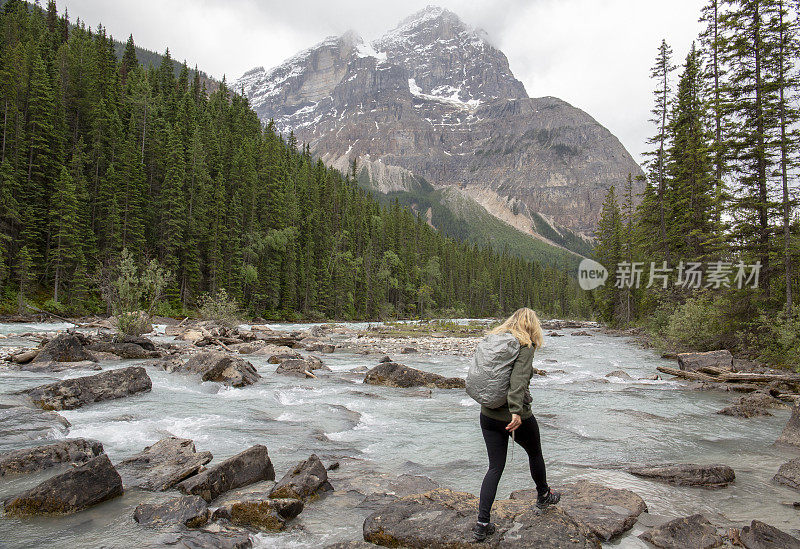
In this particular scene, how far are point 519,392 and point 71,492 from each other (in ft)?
18.7

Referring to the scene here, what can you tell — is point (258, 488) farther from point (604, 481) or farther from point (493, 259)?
point (493, 259)

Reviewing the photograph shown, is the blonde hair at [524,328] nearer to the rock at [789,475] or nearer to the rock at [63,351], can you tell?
the rock at [789,475]

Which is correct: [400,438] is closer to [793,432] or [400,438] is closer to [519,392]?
[519,392]

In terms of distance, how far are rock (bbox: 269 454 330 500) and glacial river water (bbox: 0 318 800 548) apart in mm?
228

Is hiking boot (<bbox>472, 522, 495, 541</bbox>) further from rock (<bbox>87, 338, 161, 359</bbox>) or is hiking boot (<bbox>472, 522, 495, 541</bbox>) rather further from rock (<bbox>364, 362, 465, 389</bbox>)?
rock (<bbox>87, 338, 161, 359</bbox>)

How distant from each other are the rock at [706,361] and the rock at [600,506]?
614 inches

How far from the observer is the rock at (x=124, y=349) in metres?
18.4

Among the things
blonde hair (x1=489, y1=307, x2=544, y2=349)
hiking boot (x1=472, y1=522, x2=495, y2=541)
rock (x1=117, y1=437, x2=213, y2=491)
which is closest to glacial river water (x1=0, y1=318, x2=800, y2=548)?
rock (x1=117, y1=437, x2=213, y2=491)

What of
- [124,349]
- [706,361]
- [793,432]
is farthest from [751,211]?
[124,349]

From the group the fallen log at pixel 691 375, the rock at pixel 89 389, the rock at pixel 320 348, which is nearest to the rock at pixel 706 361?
the fallen log at pixel 691 375

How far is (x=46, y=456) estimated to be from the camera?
6.70 meters

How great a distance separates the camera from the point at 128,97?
54156mm

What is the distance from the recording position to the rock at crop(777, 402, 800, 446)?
916 centimetres

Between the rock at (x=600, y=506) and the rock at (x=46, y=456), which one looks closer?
the rock at (x=600, y=506)
